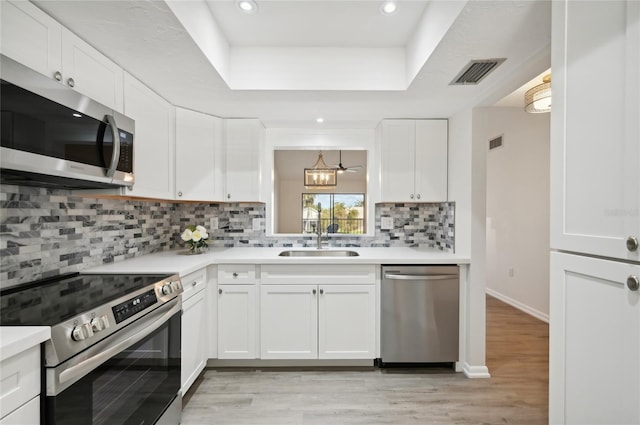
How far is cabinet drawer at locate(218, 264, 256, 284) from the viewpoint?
2.38m

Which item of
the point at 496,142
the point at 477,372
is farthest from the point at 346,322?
the point at 496,142

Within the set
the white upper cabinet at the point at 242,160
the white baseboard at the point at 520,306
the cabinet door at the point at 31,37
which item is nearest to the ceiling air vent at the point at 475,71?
the white upper cabinet at the point at 242,160

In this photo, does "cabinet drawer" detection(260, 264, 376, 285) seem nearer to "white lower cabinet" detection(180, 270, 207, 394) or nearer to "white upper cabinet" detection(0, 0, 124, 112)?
"white lower cabinet" detection(180, 270, 207, 394)

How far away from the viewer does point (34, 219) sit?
5.17 ft

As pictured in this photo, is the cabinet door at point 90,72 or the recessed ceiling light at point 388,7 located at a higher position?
the recessed ceiling light at point 388,7

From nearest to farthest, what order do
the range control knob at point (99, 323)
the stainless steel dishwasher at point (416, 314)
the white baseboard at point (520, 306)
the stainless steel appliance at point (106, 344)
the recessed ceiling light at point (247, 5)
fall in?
1. the stainless steel appliance at point (106, 344)
2. the range control knob at point (99, 323)
3. the recessed ceiling light at point (247, 5)
4. the stainless steel dishwasher at point (416, 314)
5. the white baseboard at point (520, 306)

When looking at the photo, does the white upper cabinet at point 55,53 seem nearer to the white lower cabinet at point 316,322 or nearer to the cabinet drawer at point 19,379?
the cabinet drawer at point 19,379

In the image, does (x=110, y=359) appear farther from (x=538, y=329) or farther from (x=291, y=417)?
(x=538, y=329)

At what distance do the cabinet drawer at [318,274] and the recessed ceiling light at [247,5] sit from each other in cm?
172

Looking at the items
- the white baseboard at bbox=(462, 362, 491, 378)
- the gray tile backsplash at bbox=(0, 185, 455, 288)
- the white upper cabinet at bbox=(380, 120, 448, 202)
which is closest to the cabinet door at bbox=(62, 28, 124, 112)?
the gray tile backsplash at bbox=(0, 185, 455, 288)

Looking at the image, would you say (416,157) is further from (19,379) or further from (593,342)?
(19,379)

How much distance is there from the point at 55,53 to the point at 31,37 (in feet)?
0.35

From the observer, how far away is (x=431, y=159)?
9.11 feet

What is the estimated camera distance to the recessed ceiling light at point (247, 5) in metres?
1.63
